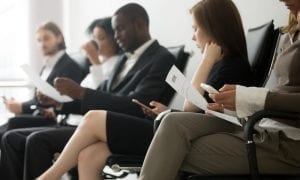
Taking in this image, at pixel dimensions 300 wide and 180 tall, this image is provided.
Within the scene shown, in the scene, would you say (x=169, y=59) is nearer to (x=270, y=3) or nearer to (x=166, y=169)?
(x=270, y=3)

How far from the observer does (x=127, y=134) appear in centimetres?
186

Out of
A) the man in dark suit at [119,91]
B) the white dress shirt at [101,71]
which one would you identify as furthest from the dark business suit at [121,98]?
the white dress shirt at [101,71]

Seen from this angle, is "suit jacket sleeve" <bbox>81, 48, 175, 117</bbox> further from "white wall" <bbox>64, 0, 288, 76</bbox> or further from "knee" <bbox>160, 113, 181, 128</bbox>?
"knee" <bbox>160, 113, 181, 128</bbox>

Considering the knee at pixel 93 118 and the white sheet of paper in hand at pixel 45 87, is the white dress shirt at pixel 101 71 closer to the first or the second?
the white sheet of paper in hand at pixel 45 87

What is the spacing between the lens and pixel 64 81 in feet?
7.16

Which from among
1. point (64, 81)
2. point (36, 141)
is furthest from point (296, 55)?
point (36, 141)

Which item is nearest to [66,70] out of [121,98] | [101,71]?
[101,71]

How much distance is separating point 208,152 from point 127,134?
1.70 ft

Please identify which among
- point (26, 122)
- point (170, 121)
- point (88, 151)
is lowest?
point (26, 122)

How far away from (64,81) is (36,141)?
323 millimetres

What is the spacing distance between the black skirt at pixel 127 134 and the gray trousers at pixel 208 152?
1.34ft

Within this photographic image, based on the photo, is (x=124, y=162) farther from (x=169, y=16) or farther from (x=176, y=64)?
(x=169, y=16)

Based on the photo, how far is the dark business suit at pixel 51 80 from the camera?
2.81 metres

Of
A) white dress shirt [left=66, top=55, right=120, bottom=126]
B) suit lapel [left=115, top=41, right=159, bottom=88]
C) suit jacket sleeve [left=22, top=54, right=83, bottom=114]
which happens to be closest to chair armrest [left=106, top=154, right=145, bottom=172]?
suit lapel [left=115, top=41, right=159, bottom=88]
